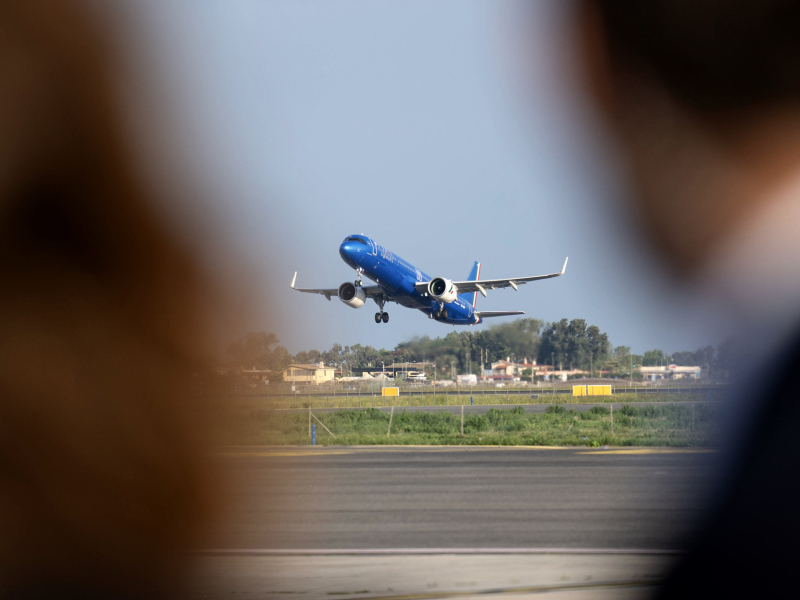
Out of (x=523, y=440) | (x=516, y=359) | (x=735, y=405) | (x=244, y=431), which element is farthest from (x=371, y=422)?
(x=244, y=431)

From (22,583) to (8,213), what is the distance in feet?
15.5

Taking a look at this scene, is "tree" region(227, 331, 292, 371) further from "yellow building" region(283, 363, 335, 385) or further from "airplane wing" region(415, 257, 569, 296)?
"airplane wing" region(415, 257, 569, 296)

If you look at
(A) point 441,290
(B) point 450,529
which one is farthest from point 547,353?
(B) point 450,529

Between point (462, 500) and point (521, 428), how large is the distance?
73.9ft

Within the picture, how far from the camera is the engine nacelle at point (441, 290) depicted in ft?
170

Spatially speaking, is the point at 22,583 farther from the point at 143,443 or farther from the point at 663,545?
the point at 663,545

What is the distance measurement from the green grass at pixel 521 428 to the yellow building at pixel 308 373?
36.4 feet

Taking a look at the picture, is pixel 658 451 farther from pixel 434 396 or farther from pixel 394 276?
pixel 434 396

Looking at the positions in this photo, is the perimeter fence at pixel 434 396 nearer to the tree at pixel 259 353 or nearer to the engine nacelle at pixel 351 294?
the tree at pixel 259 353

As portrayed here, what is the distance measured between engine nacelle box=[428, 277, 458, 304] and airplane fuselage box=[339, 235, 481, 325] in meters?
2.26

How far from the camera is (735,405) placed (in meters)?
16.6

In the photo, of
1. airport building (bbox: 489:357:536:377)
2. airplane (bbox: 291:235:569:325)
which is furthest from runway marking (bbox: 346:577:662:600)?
airport building (bbox: 489:357:536:377)

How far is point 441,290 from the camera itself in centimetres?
5178

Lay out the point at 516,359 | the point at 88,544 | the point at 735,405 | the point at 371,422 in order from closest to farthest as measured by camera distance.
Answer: the point at 88,544
the point at 735,405
the point at 371,422
the point at 516,359
